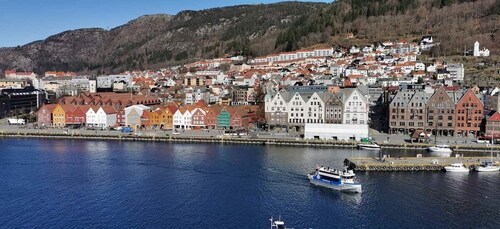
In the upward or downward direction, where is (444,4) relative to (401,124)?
upward

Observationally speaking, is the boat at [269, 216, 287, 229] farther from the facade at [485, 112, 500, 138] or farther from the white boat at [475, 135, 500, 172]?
the facade at [485, 112, 500, 138]

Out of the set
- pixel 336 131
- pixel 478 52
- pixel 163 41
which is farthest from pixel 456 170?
pixel 163 41

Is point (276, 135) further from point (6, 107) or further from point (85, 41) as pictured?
point (85, 41)

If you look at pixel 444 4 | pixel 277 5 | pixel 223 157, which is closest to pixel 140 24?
pixel 277 5

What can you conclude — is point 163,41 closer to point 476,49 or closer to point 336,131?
point 476,49

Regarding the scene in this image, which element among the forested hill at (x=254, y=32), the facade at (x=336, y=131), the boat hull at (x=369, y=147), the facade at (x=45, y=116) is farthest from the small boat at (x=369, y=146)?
the forested hill at (x=254, y=32)

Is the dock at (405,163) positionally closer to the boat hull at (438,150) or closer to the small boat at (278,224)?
the boat hull at (438,150)

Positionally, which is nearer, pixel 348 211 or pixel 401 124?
pixel 348 211

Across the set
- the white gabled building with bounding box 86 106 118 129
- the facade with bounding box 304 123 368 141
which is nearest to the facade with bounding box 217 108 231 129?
the facade with bounding box 304 123 368 141
